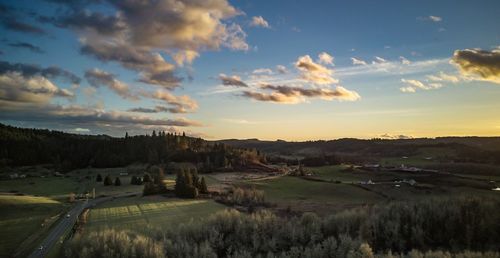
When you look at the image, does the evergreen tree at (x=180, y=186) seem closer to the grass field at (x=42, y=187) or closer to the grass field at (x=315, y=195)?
the grass field at (x=315, y=195)

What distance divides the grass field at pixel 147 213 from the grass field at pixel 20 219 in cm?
734


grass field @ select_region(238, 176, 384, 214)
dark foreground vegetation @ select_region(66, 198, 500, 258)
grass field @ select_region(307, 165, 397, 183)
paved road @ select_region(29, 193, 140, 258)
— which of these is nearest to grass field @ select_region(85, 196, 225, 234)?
paved road @ select_region(29, 193, 140, 258)

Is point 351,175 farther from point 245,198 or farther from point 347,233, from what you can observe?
point 347,233

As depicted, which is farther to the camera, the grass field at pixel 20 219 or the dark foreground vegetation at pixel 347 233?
the grass field at pixel 20 219

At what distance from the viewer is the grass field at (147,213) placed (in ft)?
202

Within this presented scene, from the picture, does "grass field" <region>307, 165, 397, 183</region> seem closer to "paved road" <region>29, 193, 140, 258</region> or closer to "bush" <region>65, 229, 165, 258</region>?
"paved road" <region>29, 193, 140, 258</region>

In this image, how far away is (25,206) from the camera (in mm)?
75938

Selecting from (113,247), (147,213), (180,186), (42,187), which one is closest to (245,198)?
(180,186)

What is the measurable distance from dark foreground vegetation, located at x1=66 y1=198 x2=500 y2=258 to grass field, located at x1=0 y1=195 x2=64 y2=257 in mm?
9401

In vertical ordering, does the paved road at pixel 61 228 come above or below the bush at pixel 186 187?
below

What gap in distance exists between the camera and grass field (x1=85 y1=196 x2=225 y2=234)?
61584 millimetres

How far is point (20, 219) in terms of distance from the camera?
64.9m

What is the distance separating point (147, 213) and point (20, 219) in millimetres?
21012

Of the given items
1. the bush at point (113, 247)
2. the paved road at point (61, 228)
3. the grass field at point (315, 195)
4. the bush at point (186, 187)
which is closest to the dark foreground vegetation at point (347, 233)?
the bush at point (113, 247)
